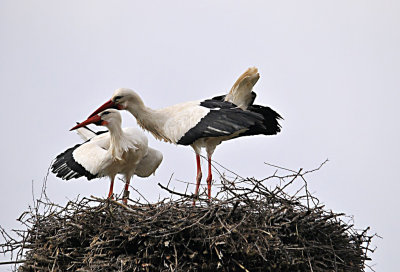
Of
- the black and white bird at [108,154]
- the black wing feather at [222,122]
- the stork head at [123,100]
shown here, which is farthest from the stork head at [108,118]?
the black wing feather at [222,122]

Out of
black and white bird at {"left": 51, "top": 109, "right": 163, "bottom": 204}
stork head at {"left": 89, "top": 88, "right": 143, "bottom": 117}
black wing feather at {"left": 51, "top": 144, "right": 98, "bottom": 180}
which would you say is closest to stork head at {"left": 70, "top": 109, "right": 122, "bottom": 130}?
black and white bird at {"left": 51, "top": 109, "right": 163, "bottom": 204}

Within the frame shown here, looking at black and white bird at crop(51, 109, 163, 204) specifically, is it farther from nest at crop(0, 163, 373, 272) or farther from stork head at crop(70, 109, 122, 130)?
nest at crop(0, 163, 373, 272)

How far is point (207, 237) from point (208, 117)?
5.79ft

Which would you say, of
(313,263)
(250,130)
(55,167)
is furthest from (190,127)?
(313,263)

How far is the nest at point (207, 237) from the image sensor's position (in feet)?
15.0

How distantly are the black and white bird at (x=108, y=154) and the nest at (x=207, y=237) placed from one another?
1389 millimetres

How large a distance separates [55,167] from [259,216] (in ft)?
9.18

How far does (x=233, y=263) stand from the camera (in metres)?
4.56

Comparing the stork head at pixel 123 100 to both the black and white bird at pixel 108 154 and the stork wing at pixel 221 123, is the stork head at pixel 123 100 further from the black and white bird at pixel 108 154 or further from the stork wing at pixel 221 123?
the stork wing at pixel 221 123

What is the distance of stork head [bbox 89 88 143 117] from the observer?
665 cm

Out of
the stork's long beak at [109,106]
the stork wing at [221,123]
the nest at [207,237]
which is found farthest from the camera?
the stork's long beak at [109,106]

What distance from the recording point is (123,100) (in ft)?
22.0

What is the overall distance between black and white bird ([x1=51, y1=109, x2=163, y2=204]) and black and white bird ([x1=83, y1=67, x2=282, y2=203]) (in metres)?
0.19

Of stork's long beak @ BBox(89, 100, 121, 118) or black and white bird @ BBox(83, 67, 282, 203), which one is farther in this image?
stork's long beak @ BBox(89, 100, 121, 118)
